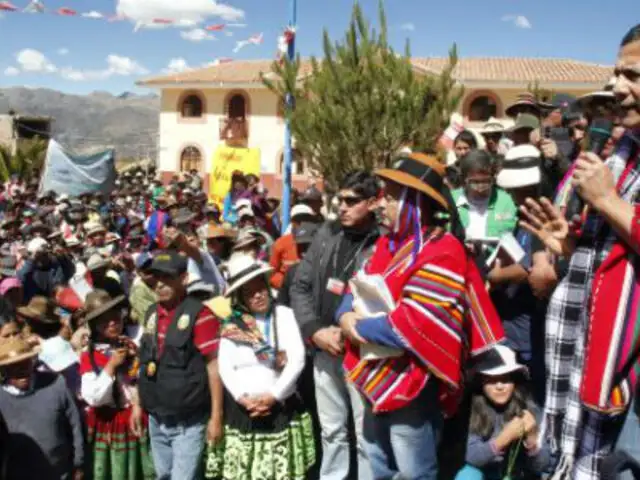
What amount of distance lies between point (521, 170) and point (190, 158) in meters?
30.0

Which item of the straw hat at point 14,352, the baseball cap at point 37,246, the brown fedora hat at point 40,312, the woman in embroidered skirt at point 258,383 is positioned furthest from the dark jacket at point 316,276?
the baseball cap at point 37,246

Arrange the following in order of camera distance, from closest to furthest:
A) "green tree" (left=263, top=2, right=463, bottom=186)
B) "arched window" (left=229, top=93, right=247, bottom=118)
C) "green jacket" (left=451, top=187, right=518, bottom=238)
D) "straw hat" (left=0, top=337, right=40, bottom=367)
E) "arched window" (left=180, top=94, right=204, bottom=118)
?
1. "straw hat" (left=0, top=337, right=40, bottom=367)
2. "green jacket" (left=451, top=187, right=518, bottom=238)
3. "green tree" (left=263, top=2, right=463, bottom=186)
4. "arched window" (left=229, top=93, right=247, bottom=118)
5. "arched window" (left=180, top=94, right=204, bottom=118)

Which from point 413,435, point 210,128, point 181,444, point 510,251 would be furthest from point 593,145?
point 210,128

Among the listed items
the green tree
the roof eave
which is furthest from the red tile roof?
the green tree

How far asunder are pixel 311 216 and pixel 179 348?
2923 millimetres

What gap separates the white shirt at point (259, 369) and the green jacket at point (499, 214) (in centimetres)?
133

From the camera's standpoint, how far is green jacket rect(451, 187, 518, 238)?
420 cm

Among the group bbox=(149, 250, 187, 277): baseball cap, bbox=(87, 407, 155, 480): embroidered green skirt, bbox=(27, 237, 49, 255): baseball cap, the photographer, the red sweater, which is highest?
bbox=(149, 250, 187, 277): baseball cap

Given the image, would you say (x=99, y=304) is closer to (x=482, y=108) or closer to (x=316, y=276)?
(x=316, y=276)

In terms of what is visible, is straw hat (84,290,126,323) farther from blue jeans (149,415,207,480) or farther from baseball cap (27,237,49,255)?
baseball cap (27,237,49,255)

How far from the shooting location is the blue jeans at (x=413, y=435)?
3139 mm

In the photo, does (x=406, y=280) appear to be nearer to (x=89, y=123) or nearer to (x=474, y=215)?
(x=474, y=215)

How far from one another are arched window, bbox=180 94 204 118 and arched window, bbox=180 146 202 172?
1641 mm

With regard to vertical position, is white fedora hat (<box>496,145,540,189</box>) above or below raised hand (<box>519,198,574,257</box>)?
above
